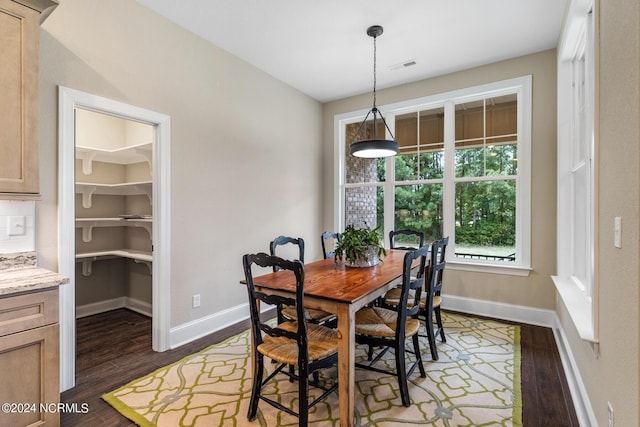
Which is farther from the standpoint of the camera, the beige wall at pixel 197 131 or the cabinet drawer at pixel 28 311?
the beige wall at pixel 197 131

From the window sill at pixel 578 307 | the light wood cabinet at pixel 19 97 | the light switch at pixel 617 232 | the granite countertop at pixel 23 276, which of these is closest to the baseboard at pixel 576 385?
the window sill at pixel 578 307

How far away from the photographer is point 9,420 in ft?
5.28

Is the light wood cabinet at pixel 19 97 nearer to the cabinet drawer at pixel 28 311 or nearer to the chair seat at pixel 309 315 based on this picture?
the cabinet drawer at pixel 28 311

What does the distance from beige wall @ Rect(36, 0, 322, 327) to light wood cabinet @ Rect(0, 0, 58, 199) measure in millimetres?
385

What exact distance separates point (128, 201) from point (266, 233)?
1.94m

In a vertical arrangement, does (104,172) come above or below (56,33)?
below

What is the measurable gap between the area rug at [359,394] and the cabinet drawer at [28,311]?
0.80m

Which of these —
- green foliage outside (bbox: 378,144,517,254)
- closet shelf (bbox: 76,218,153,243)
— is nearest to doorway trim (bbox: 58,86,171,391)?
closet shelf (bbox: 76,218,153,243)

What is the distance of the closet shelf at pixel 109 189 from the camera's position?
3668mm

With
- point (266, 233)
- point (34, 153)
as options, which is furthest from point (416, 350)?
point (34, 153)

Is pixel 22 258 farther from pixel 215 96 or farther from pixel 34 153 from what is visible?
pixel 215 96

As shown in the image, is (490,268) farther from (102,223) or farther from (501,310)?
(102,223)

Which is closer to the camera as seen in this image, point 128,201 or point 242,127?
point 242,127

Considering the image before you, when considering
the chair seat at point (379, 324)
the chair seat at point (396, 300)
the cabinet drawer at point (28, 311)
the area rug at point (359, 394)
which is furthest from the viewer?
the chair seat at point (396, 300)
